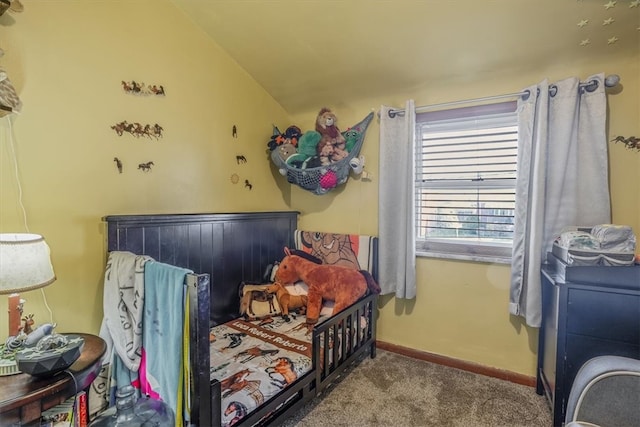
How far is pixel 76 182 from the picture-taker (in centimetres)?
161

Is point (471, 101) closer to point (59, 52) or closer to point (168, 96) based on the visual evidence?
point (168, 96)

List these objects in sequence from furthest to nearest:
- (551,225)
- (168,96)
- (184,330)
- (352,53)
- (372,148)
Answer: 1. (372,148)
2. (352,53)
3. (168,96)
4. (551,225)
5. (184,330)

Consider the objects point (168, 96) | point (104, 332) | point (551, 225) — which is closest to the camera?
point (104, 332)

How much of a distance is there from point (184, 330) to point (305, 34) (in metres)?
1.91

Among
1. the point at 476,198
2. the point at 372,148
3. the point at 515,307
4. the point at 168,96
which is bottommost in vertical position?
the point at 515,307

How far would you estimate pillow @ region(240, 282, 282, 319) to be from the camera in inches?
88.1

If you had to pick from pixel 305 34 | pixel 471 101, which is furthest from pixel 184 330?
pixel 471 101

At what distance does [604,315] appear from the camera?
142 cm

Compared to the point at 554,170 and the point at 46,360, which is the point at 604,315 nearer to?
the point at 554,170

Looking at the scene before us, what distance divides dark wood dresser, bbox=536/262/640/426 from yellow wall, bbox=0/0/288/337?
2174 mm

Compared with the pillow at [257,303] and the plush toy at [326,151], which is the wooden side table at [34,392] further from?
the plush toy at [326,151]

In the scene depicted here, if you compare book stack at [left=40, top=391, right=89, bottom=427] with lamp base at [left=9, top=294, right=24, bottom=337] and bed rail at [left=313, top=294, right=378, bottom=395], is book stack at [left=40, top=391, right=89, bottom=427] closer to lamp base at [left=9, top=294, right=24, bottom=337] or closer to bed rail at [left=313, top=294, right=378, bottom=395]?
lamp base at [left=9, top=294, right=24, bottom=337]

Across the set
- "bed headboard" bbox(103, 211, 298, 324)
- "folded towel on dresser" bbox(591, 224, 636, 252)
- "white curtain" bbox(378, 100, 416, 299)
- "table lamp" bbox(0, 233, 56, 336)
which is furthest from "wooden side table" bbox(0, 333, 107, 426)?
"folded towel on dresser" bbox(591, 224, 636, 252)

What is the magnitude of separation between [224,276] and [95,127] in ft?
3.97
